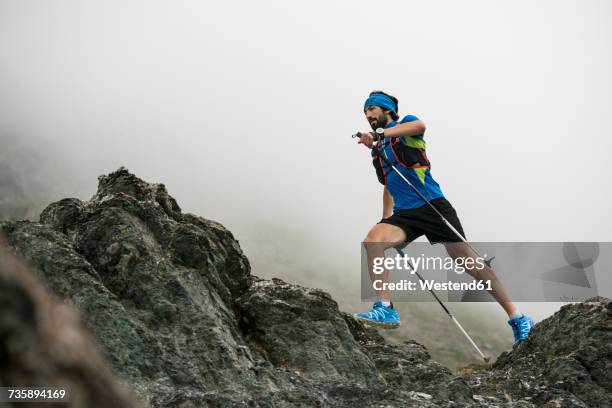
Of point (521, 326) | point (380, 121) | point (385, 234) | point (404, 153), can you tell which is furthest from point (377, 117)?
point (521, 326)

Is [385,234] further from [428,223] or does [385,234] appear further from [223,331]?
[223,331]

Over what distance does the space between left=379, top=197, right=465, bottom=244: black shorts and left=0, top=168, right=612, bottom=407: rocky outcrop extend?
241 cm

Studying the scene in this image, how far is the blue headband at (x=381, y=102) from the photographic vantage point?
13.3m

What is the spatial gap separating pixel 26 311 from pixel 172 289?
6831mm

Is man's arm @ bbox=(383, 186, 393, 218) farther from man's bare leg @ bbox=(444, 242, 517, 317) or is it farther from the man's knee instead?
man's bare leg @ bbox=(444, 242, 517, 317)

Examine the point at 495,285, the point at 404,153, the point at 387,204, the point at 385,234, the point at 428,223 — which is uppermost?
the point at 404,153

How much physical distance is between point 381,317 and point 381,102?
5048 millimetres

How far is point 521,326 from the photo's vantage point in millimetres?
11758

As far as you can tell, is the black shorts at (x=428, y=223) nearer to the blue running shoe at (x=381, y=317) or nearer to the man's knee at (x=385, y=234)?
the man's knee at (x=385, y=234)

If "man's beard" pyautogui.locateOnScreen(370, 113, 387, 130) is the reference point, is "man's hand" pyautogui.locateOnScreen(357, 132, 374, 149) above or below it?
below

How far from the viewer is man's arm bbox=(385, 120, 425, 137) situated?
39.8 feet

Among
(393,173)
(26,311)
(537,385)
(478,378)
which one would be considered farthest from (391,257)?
(26,311)

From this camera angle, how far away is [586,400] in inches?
352

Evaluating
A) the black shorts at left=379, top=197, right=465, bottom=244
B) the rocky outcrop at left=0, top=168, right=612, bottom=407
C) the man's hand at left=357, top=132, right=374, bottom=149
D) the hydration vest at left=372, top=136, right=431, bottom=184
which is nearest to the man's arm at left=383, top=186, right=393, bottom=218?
the hydration vest at left=372, top=136, right=431, bottom=184
